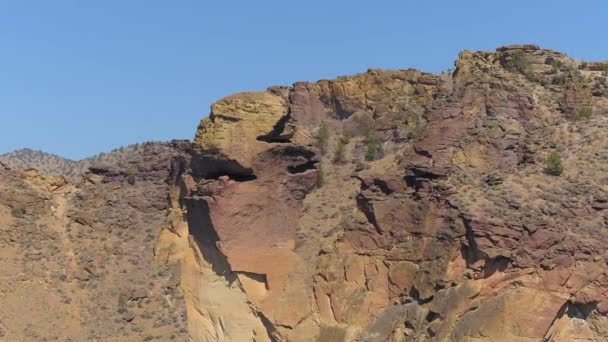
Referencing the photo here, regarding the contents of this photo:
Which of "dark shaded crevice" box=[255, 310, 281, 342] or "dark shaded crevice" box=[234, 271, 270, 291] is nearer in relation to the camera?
"dark shaded crevice" box=[255, 310, 281, 342]

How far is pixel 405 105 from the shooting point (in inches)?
2296

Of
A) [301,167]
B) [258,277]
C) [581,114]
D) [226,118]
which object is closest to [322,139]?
[581,114]

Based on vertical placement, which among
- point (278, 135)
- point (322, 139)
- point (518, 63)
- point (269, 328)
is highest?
point (518, 63)

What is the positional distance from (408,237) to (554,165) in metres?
7.72

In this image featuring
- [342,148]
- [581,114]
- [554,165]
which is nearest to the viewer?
[554,165]

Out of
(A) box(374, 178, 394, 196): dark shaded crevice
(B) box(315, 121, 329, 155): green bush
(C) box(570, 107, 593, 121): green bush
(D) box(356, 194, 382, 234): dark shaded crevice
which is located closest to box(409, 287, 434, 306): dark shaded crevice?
(D) box(356, 194, 382, 234): dark shaded crevice

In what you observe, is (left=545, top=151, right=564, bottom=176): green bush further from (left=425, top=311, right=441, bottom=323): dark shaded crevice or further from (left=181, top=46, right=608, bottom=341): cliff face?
(left=425, top=311, right=441, bottom=323): dark shaded crevice

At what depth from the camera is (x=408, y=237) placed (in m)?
24.2

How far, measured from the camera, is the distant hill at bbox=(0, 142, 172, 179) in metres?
65.8

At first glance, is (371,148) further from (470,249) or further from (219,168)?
(470,249)

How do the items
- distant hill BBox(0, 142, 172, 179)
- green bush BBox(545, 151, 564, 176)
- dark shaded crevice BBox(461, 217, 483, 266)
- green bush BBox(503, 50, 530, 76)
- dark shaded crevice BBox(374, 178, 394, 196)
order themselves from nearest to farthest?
dark shaded crevice BBox(461, 217, 483, 266) < dark shaded crevice BBox(374, 178, 394, 196) < green bush BBox(545, 151, 564, 176) < green bush BBox(503, 50, 530, 76) < distant hill BBox(0, 142, 172, 179)

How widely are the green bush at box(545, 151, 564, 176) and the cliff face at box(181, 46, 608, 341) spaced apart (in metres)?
0.29

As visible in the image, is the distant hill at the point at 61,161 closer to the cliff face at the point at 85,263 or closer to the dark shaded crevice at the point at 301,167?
the cliff face at the point at 85,263

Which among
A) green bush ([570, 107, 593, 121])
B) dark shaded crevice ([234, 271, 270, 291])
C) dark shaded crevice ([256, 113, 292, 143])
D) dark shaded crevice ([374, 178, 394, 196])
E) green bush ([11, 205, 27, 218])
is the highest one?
green bush ([570, 107, 593, 121])
